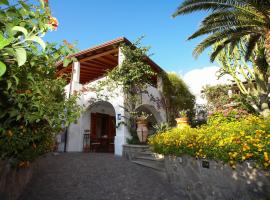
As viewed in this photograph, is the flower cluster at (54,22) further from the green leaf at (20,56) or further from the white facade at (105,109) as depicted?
the white facade at (105,109)

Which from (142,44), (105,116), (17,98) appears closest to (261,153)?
(17,98)

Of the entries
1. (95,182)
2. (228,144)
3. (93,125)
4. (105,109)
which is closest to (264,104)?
(228,144)

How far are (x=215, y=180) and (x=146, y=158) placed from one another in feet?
11.4

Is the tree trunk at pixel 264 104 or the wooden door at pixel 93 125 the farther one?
the wooden door at pixel 93 125

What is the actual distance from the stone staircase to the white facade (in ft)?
3.95

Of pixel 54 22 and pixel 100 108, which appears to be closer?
pixel 54 22

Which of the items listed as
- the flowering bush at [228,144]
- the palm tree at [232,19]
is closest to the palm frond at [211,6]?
the palm tree at [232,19]

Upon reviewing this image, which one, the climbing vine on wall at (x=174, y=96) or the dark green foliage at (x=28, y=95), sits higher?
the climbing vine on wall at (x=174, y=96)

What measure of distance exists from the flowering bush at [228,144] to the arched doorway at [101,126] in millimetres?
6166

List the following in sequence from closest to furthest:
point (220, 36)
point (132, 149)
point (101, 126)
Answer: point (132, 149), point (220, 36), point (101, 126)

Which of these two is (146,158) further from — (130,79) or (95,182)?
(130,79)

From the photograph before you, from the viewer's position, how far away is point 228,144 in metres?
4.77

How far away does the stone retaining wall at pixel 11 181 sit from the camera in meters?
4.19

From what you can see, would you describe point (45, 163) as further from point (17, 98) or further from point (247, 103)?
point (247, 103)
